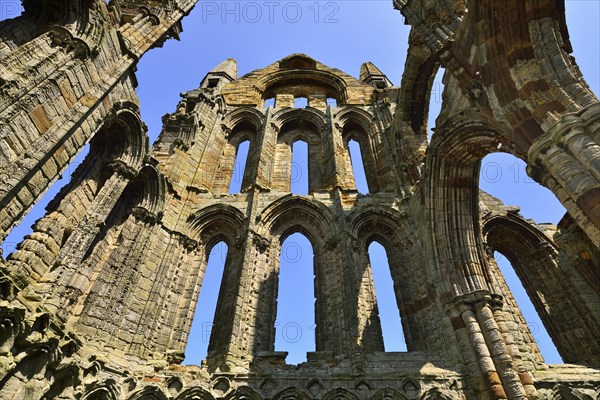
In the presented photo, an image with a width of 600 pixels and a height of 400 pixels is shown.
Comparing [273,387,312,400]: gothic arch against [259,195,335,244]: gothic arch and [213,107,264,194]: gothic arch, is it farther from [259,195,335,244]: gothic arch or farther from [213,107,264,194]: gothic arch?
[213,107,264,194]: gothic arch

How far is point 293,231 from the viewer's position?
34.3 ft

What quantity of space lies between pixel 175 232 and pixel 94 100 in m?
3.57

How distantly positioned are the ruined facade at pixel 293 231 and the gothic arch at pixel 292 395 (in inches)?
1.3

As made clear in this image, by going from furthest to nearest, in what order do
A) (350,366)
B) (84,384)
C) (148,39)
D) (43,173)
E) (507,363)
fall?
(148,39) → (350,366) → (507,363) → (84,384) → (43,173)

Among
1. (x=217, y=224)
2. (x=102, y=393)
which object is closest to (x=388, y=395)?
(x=102, y=393)

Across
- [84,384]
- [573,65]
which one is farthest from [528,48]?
[84,384]

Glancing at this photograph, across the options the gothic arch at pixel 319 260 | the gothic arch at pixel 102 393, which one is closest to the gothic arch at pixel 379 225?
the gothic arch at pixel 319 260

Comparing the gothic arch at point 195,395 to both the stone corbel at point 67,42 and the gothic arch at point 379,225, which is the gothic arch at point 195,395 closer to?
the gothic arch at point 379,225

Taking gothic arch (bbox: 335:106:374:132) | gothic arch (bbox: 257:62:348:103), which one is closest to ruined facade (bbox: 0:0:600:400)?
gothic arch (bbox: 335:106:374:132)

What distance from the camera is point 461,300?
7520mm

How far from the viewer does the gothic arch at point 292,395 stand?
6562 mm

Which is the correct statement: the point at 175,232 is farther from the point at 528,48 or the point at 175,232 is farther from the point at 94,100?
the point at 528,48

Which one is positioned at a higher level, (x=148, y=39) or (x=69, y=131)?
(x=148, y=39)

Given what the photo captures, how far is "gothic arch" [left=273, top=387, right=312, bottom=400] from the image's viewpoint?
6562 mm
